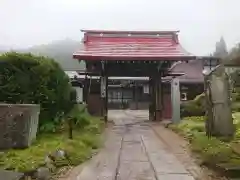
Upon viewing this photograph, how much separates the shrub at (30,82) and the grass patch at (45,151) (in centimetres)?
93

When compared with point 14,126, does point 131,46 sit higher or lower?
higher

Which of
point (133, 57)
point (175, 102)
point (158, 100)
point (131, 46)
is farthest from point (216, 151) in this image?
point (131, 46)

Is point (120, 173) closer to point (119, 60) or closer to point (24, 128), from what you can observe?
point (24, 128)

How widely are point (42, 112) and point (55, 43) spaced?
12037 centimetres

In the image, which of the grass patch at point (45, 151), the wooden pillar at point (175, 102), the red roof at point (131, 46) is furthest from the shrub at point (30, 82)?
the red roof at point (131, 46)

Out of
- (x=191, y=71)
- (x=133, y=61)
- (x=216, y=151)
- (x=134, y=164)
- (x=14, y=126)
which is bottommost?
(x=134, y=164)

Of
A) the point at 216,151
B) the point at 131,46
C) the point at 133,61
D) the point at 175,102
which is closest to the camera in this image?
the point at 216,151

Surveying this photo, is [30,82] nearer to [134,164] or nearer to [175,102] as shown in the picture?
[134,164]

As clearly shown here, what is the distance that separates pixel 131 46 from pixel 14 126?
1447cm

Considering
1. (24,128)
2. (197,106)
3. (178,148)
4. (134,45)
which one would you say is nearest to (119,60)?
(134,45)

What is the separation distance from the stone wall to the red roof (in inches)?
423

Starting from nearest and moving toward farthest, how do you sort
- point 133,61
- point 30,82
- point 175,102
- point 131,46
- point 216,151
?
1. point 216,151
2. point 30,82
3. point 175,102
4. point 133,61
5. point 131,46

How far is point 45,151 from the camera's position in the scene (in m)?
7.55

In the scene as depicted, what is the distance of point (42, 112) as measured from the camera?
408 inches
